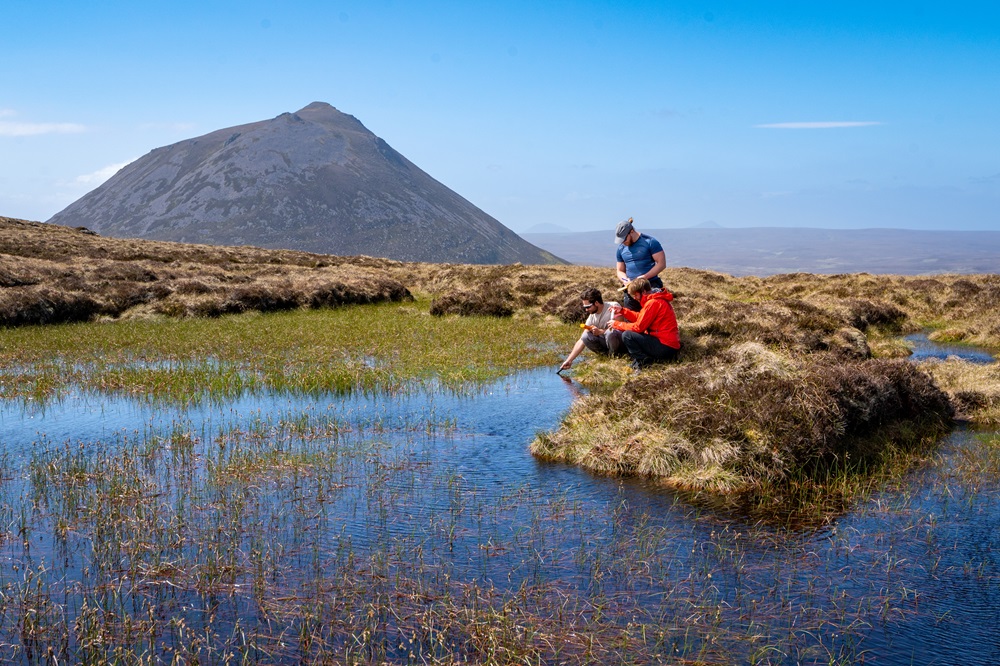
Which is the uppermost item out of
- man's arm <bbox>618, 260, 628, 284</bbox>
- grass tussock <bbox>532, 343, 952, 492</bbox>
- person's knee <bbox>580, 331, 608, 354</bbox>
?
man's arm <bbox>618, 260, 628, 284</bbox>

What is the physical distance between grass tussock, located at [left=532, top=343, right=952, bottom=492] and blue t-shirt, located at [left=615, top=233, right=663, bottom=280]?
5.14 metres

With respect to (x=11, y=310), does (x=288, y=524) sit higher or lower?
lower

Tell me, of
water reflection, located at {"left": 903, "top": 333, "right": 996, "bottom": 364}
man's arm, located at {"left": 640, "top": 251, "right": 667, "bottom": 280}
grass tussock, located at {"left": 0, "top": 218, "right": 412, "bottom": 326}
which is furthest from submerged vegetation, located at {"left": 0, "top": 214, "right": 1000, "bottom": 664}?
grass tussock, located at {"left": 0, "top": 218, "right": 412, "bottom": 326}

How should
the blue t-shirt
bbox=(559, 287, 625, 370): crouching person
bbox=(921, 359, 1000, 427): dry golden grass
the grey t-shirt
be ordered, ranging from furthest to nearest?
the grey t-shirt < the blue t-shirt < bbox=(559, 287, 625, 370): crouching person < bbox=(921, 359, 1000, 427): dry golden grass

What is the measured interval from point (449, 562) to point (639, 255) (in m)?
11.9

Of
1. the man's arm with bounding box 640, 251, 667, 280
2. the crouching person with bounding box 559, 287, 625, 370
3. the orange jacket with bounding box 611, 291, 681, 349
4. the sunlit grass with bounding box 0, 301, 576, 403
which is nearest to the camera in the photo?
the sunlit grass with bounding box 0, 301, 576, 403

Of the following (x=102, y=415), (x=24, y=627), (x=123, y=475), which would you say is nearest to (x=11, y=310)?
(x=102, y=415)

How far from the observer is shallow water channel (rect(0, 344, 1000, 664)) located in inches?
239

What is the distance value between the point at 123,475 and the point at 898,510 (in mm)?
9407

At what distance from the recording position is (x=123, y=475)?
9.91 meters

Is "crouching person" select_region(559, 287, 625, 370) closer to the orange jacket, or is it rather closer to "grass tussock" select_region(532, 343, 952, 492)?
the orange jacket

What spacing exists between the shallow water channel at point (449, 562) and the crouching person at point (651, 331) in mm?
5938

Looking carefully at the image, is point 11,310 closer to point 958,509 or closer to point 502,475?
point 502,475

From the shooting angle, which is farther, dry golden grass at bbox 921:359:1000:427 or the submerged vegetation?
dry golden grass at bbox 921:359:1000:427
